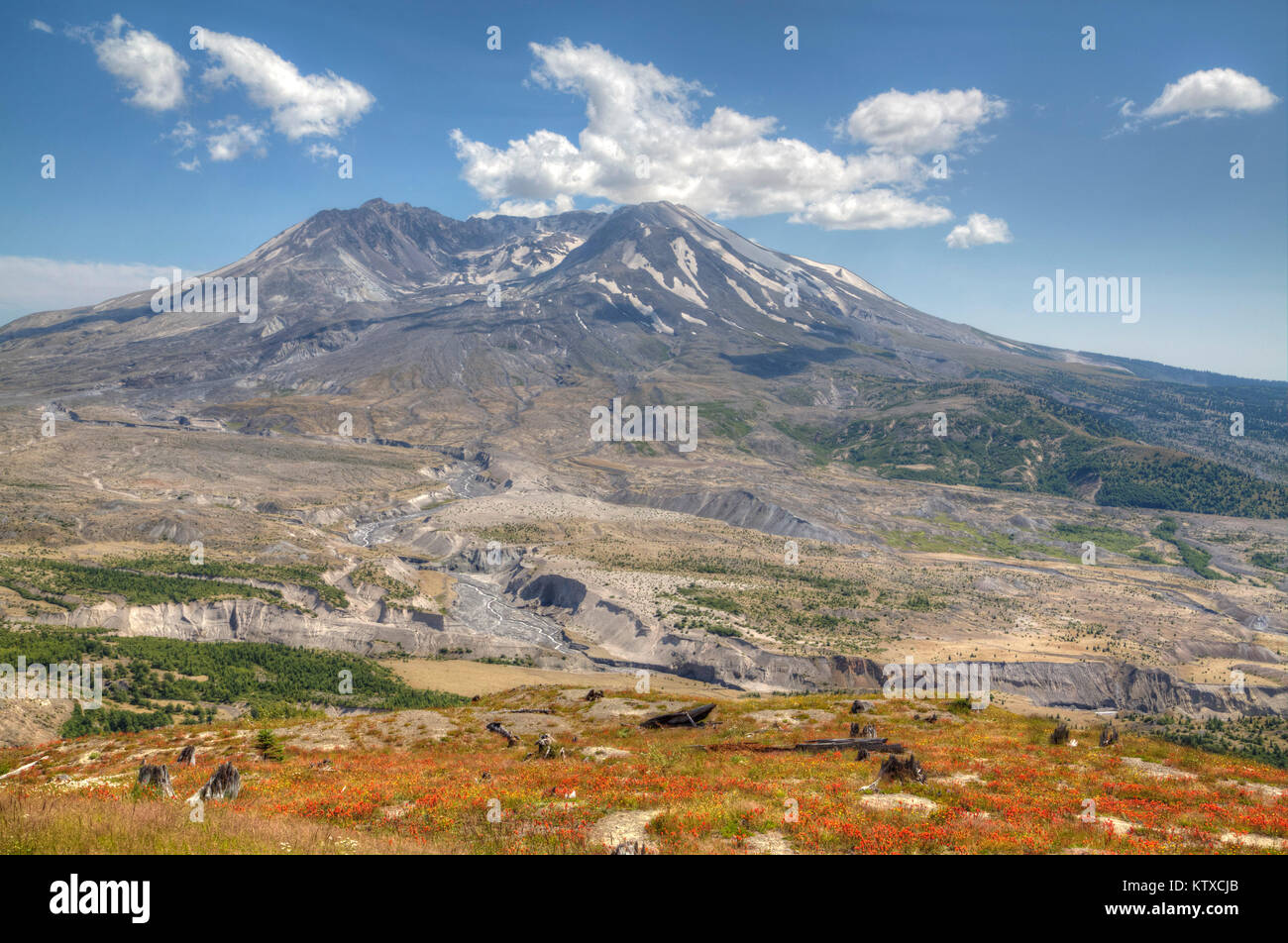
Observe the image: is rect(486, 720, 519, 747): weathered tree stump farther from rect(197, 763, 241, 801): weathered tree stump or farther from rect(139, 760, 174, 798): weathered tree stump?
rect(139, 760, 174, 798): weathered tree stump

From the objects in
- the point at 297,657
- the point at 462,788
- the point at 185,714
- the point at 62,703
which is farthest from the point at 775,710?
the point at 297,657

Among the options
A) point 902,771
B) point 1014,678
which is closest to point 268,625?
point 902,771

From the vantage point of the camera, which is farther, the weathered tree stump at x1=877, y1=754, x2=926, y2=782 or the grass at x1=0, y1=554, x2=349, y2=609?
the grass at x1=0, y1=554, x2=349, y2=609

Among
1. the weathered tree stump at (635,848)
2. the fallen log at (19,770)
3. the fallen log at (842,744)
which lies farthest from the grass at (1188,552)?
the fallen log at (19,770)

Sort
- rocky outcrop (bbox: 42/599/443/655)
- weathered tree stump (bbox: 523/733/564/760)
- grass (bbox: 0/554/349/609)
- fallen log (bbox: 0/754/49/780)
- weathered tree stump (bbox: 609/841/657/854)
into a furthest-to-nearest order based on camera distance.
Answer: grass (bbox: 0/554/349/609)
rocky outcrop (bbox: 42/599/443/655)
weathered tree stump (bbox: 523/733/564/760)
fallen log (bbox: 0/754/49/780)
weathered tree stump (bbox: 609/841/657/854)

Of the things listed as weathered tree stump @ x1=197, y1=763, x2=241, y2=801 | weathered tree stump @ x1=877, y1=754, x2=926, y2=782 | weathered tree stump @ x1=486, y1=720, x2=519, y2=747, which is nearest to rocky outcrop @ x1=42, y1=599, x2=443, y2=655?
weathered tree stump @ x1=486, y1=720, x2=519, y2=747

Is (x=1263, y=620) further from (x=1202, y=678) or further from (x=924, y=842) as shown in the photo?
(x=924, y=842)
